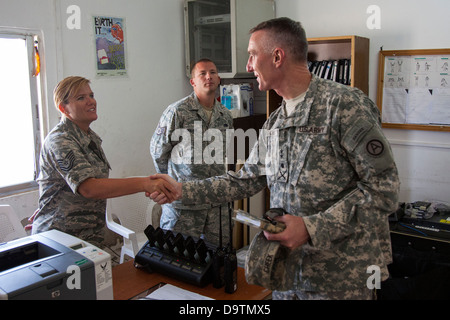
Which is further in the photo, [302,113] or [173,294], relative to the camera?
[173,294]

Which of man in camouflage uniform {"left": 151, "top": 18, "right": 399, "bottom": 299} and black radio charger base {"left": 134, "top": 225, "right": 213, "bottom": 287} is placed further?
black radio charger base {"left": 134, "top": 225, "right": 213, "bottom": 287}

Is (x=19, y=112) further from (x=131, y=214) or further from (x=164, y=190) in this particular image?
(x=164, y=190)

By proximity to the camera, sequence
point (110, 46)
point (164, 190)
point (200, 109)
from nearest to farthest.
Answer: point (164, 190)
point (200, 109)
point (110, 46)

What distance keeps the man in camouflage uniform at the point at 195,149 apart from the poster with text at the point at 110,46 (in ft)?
2.76

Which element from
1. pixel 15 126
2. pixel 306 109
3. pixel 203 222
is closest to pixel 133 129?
pixel 15 126

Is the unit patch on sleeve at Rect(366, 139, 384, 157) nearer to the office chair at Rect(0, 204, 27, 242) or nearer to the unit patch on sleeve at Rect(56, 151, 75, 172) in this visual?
the unit patch on sleeve at Rect(56, 151, 75, 172)

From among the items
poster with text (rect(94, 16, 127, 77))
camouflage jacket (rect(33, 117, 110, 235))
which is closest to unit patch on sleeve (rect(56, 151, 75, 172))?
camouflage jacket (rect(33, 117, 110, 235))

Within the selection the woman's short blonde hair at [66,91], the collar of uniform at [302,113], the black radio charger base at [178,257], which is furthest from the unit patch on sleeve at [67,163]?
the collar of uniform at [302,113]

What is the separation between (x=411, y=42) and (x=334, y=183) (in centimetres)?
248

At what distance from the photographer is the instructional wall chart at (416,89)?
132 inches

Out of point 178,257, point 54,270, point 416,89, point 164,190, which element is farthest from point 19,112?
point 416,89

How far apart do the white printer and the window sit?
149cm

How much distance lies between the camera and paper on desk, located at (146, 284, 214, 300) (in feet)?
5.62

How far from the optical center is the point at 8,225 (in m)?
2.57
